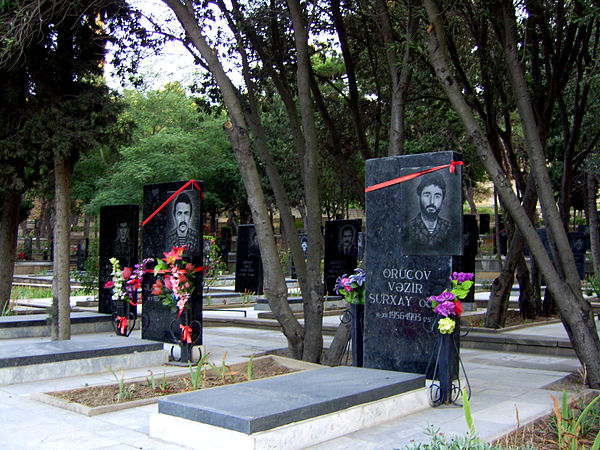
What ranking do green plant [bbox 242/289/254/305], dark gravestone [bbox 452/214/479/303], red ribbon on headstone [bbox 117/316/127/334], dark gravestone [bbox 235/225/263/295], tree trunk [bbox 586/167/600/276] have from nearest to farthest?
red ribbon on headstone [bbox 117/316/127/334]
dark gravestone [bbox 452/214/479/303]
green plant [bbox 242/289/254/305]
dark gravestone [bbox 235/225/263/295]
tree trunk [bbox 586/167/600/276]

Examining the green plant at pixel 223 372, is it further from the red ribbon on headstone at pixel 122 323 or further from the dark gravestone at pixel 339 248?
the dark gravestone at pixel 339 248

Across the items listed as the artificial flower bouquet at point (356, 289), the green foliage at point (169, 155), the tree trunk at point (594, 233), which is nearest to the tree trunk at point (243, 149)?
the artificial flower bouquet at point (356, 289)

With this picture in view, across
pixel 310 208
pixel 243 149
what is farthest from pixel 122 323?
pixel 243 149

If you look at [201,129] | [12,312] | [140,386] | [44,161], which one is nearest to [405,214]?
[140,386]

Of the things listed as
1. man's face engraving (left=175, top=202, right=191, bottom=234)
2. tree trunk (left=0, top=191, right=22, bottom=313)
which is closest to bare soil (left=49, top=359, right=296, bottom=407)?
man's face engraving (left=175, top=202, right=191, bottom=234)

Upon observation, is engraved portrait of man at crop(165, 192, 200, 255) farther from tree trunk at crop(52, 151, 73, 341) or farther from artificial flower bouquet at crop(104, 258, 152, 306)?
A: tree trunk at crop(52, 151, 73, 341)

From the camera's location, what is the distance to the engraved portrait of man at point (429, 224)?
24.1ft

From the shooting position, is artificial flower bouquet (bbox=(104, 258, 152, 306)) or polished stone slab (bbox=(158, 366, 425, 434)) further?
artificial flower bouquet (bbox=(104, 258, 152, 306))

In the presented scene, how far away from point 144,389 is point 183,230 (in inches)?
117

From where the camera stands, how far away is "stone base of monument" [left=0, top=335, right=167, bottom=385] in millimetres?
8375

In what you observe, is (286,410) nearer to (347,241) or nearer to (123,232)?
(123,232)

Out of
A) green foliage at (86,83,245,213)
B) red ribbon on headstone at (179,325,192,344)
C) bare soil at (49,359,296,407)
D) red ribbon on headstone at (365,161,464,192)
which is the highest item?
green foliage at (86,83,245,213)

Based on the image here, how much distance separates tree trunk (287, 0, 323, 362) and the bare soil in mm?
1013

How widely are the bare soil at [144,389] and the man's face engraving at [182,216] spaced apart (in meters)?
2.39
